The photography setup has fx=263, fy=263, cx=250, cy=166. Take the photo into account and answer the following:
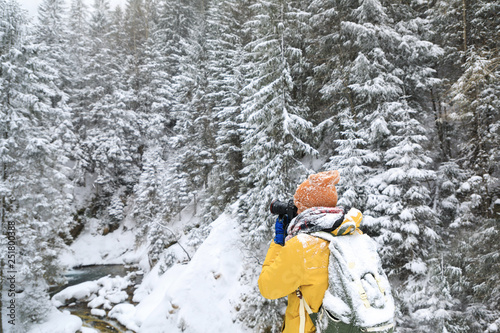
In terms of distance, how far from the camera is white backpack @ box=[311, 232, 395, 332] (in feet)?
5.31

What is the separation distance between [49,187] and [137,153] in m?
13.4

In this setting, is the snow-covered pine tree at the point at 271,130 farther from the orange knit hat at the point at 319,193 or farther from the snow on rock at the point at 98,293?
the snow on rock at the point at 98,293

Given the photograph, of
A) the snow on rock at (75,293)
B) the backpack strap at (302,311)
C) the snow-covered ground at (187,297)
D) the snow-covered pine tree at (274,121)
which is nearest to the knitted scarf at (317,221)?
the backpack strap at (302,311)

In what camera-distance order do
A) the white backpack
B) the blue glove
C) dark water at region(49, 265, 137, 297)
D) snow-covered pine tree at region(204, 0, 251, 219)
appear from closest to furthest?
the white backpack → the blue glove → snow-covered pine tree at region(204, 0, 251, 219) → dark water at region(49, 265, 137, 297)

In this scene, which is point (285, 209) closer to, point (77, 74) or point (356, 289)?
point (356, 289)

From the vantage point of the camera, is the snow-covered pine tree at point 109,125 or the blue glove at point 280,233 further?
the snow-covered pine tree at point 109,125

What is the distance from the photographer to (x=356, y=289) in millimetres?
1656

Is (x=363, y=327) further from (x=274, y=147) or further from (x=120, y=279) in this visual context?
(x=120, y=279)

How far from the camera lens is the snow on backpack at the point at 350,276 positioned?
1624 mm

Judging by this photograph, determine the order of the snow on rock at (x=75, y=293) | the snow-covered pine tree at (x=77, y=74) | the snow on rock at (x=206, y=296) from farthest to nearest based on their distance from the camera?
the snow-covered pine tree at (x=77, y=74)
the snow on rock at (x=75, y=293)
the snow on rock at (x=206, y=296)

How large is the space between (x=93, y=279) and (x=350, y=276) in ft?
73.8

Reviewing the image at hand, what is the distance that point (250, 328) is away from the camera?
9445mm

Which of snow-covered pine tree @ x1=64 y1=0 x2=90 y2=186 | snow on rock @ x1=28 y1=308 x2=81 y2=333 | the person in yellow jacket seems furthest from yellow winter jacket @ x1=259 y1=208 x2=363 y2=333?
snow-covered pine tree @ x1=64 y1=0 x2=90 y2=186

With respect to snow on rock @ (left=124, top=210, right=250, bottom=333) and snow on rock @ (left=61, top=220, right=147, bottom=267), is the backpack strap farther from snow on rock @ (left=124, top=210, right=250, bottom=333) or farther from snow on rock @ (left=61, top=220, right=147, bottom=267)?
snow on rock @ (left=61, top=220, right=147, bottom=267)
